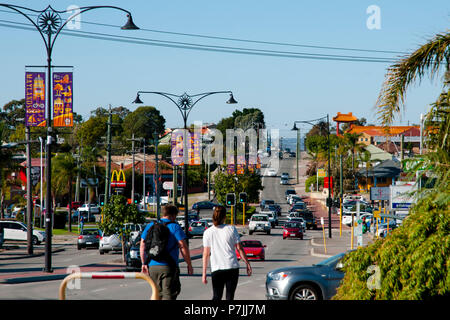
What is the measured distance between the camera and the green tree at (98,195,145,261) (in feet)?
102

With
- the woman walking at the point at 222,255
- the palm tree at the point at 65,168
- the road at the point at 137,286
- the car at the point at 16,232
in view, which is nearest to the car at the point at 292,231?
the road at the point at 137,286

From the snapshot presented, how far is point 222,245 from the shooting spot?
9.80 meters

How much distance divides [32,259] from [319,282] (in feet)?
87.7

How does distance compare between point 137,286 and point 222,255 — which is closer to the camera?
point 222,255

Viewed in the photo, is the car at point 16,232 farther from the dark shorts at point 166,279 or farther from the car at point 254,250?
the dark shorts at point 166,279

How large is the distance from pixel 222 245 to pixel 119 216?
21733 mm

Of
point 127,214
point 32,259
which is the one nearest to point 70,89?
point 127,214

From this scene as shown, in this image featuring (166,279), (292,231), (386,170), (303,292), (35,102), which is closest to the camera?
(166,279)

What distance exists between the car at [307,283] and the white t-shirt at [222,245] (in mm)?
4464

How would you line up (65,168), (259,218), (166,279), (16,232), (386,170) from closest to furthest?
1. (166,279)
2. (16,232)
3. (259,218)
4. (65,168)
5. (386,170)

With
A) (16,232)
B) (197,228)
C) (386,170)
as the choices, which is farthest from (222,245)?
(386,170)

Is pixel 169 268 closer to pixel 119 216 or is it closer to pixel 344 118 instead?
pixel 119 216
